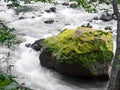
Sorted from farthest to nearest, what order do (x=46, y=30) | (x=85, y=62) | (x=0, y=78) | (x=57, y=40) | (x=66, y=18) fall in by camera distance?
(x=66, y=18)
(x=46, y=30)
(x=57, y=40)
(x=85, y=62)
(x=0, y=78)

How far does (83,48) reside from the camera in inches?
361

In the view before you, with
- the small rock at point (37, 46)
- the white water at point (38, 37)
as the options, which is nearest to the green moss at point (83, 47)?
the white water at point (38, 37)

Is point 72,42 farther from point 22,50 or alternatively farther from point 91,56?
point 22,50

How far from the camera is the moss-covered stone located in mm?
8969

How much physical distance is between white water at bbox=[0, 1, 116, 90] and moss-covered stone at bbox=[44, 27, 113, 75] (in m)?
0.67

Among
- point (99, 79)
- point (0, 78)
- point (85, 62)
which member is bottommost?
point (99, 79)

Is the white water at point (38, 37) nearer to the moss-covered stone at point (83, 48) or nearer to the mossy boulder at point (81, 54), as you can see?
the mossy boulder at point (81, 54)

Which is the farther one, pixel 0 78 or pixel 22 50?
pixel 22 50

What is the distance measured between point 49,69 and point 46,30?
5.32m

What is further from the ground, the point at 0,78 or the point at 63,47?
the point at 0,78

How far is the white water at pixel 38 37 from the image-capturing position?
907 cm

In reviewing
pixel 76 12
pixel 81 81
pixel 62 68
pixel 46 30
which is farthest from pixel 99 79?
pixel 76 12

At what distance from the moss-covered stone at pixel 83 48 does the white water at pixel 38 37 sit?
0.67 m

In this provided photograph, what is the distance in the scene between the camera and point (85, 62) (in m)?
8.86
